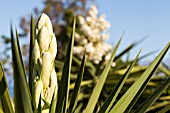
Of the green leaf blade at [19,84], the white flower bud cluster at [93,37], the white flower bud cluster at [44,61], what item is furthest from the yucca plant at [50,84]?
the white flower bud cluster at [93,37]

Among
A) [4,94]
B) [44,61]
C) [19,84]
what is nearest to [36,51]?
[44,61]

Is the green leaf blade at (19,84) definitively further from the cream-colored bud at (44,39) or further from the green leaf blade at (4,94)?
the cream-colored bud at (44,39)

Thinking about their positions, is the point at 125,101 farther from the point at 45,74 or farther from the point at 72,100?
the point at 45,74

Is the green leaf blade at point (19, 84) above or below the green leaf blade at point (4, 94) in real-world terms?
above

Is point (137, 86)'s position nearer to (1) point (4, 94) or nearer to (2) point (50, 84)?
(2) point (50, 84)

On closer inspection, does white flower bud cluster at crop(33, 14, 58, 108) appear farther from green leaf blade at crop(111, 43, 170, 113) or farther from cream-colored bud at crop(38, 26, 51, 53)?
green leaf blade at crop(111, 43, 170, 113)

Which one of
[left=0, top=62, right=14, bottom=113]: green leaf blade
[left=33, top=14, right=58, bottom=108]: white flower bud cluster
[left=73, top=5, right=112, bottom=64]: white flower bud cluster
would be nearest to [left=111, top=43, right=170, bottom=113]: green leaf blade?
[left=33, top=14, right=58, bottom=108]: white flower bud cluster

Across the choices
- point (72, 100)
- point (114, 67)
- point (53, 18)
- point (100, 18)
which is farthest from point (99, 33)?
point (53, 18)
